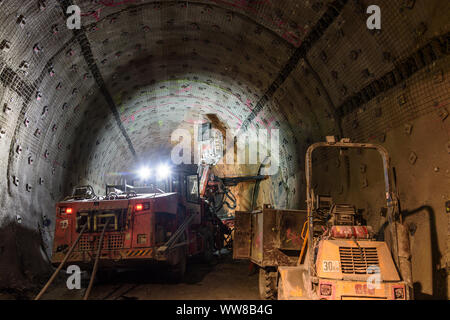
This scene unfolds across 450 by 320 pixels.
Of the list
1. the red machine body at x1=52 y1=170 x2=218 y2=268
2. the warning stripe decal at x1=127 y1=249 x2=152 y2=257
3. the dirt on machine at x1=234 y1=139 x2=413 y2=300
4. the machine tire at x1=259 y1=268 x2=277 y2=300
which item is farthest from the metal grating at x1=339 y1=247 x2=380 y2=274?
the warning stripe decal at x1=127 y1=249 x2=152 y2=257

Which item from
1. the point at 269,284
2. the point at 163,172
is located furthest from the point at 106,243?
the point at 163,172

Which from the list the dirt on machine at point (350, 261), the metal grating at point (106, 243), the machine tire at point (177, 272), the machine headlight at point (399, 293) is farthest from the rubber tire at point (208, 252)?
the machine headlight at point (399, 293)

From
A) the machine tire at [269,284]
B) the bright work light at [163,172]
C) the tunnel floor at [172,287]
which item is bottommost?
the tunnel floor at [172,287]

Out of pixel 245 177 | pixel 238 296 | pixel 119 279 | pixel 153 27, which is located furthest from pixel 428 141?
pixel 245 177

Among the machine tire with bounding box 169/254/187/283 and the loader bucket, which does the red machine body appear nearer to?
the machine tire with bounding box 169/254/187/283

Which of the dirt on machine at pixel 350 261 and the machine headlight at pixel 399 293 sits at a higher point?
the dirt on machine at pixel 350 261

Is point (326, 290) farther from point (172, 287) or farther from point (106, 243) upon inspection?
point (106, 243)

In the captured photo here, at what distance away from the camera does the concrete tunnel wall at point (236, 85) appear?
5.86 m

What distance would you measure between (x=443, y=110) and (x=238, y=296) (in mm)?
4793

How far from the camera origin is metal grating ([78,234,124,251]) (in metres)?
7.75

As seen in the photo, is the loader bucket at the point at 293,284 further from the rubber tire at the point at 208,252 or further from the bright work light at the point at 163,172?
the bright work light at the point at 163,172

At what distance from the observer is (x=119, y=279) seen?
30.3 feet

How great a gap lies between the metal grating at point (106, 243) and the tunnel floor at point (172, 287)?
0.89m

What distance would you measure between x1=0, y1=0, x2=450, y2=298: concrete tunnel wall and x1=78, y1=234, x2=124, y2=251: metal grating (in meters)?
1.37
